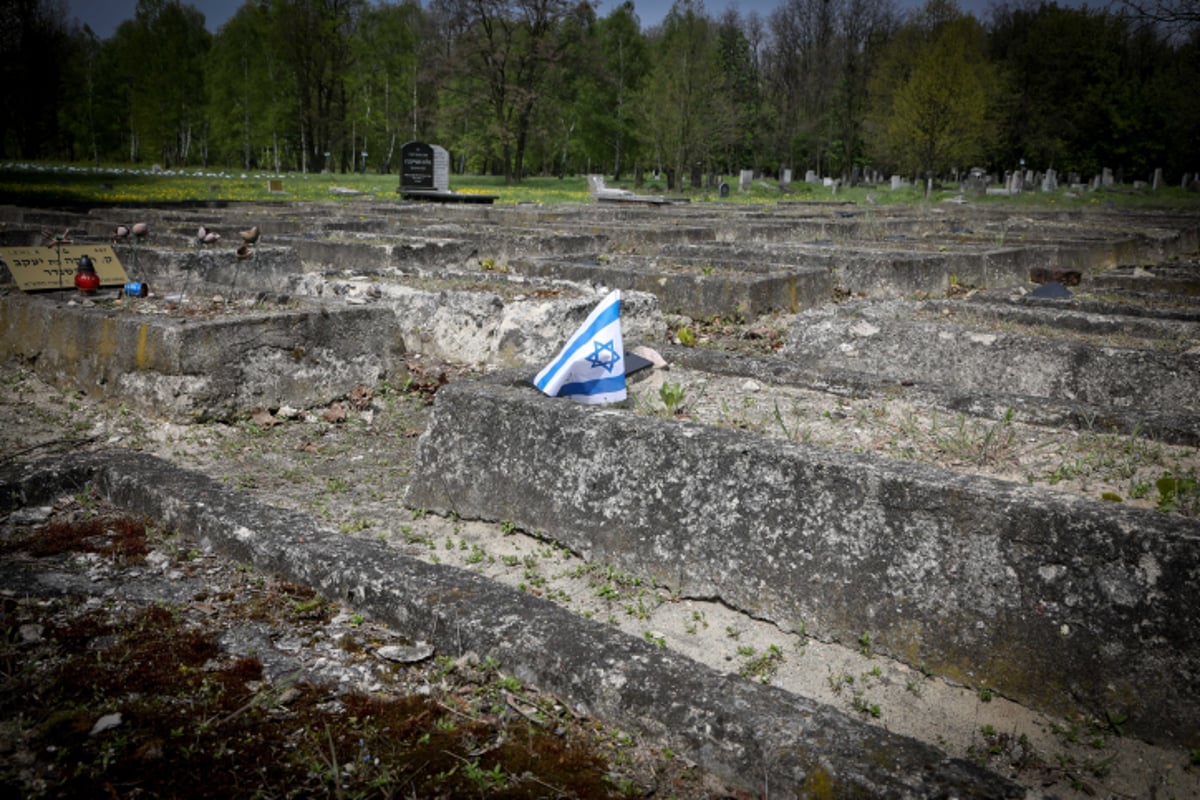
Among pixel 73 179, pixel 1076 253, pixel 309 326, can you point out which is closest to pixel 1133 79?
pixel 1076 253

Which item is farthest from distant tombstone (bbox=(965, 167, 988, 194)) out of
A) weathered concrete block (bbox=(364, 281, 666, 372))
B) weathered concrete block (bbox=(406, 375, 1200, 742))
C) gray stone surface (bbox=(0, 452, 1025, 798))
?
gray stone surface (bbox=(0, 452, 1025, 798))

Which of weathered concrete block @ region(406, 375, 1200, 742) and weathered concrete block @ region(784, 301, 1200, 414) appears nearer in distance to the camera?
weathered concrete block @ region(406, 375, 1200, 742)

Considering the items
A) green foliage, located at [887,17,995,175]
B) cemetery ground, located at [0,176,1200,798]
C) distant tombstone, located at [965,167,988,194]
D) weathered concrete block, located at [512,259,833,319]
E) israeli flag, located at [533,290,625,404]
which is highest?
green foliage, located at [887,17,995,175]

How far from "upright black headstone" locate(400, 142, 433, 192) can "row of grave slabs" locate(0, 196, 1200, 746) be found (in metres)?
13.1

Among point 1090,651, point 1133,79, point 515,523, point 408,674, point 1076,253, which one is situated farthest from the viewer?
point 1133,79

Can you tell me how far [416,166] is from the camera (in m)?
26.5

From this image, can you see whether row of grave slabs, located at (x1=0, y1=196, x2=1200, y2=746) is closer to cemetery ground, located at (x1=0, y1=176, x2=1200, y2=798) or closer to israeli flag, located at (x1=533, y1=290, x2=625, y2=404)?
cemetery ground, located at (x1=0, y1=176, x2=1200, y2=798)

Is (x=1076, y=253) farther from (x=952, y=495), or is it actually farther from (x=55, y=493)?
(x=55, y=493)

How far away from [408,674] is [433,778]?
60 cm

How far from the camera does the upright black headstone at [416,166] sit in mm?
26359

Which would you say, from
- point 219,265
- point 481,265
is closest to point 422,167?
point 481,265

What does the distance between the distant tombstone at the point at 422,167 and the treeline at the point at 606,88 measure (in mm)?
15974

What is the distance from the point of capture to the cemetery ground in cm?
226

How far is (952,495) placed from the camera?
2736mm
